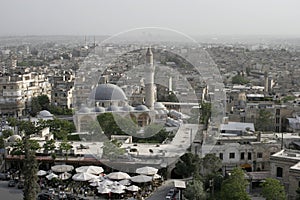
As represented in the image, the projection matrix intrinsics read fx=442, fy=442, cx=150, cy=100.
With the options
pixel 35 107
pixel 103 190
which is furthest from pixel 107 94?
pixel 103 190

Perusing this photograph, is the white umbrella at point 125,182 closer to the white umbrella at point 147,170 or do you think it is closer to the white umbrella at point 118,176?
the white umbrella at point 118,176

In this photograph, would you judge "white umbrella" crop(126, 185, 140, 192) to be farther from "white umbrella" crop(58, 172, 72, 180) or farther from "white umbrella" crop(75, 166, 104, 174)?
"white umbrella" crop(58, 172, 72, 180)

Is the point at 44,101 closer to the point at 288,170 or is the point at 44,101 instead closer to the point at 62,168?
the point at 62,168

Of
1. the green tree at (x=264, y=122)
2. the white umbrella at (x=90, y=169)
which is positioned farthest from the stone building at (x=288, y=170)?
the green tree at (x=264, y=122)

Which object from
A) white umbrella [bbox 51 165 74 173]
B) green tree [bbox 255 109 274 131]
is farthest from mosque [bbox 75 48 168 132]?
white umbrella [bbox 51 165 74 173]

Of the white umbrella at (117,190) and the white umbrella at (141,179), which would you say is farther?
the white umbrella at (141,179)

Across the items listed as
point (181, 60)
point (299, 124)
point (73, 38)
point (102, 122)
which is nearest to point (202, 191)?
point (102, 122)
